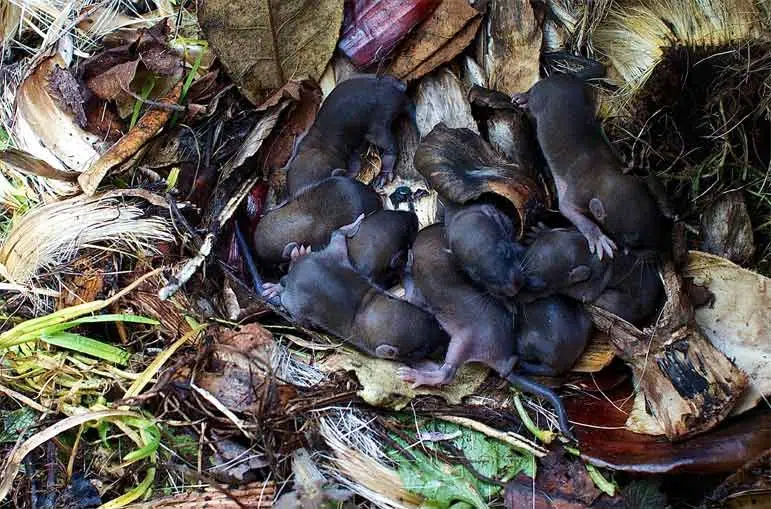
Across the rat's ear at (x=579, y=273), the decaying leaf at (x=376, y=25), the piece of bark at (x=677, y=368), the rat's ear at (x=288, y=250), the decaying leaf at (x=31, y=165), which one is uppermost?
the decaying leaf at (x=31, y=165)

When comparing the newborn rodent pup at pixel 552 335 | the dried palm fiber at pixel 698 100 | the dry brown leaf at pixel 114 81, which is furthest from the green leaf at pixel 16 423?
the dried palm fiber at pixel 698 100

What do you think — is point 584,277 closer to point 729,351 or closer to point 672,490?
point 729,351

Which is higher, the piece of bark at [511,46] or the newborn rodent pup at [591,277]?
the piece of bark at [511,46]

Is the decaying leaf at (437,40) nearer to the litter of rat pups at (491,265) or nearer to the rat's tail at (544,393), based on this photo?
the litter of rat pups at (491,265)

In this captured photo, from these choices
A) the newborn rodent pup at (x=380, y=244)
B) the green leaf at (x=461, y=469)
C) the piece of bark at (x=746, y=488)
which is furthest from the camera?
the newborn rodent pup at (x=380, y=244)

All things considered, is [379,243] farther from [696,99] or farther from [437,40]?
[696,99]

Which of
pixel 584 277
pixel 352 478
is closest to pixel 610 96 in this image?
pixel 584 277

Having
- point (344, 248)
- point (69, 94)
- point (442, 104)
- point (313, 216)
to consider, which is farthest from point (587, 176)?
point (69, 94)

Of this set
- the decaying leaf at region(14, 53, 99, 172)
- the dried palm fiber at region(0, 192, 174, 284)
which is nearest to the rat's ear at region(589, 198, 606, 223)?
the dried palm fiber at region(0, 192, 174, 284)
